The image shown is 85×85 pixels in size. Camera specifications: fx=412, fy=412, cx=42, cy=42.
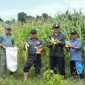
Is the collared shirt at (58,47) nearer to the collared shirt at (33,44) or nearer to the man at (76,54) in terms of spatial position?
the man at (76,54)

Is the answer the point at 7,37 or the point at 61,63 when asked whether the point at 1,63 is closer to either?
the point at 7,37

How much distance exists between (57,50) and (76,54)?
62 cm

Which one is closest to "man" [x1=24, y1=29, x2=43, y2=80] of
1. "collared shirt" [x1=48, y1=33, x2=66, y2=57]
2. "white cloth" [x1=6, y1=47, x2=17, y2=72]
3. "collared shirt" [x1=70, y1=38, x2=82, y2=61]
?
"collared shirt" [x1=48, y1=33, x2=66, y2=57]

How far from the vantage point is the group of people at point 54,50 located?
1288 cm

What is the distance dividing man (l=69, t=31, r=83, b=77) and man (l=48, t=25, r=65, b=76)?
11.6 inches

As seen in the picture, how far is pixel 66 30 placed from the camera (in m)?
15.0

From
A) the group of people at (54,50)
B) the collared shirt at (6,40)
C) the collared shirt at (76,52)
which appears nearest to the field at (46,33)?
the group of people at (54,50)

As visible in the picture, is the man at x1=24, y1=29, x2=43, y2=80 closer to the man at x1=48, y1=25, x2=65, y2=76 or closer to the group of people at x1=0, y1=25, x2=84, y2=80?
the group of people at x1=0, y1=25, x2=84, y2=80

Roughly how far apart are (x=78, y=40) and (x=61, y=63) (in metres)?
0.95

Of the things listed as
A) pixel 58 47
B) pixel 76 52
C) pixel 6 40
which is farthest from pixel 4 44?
pixel 76 52

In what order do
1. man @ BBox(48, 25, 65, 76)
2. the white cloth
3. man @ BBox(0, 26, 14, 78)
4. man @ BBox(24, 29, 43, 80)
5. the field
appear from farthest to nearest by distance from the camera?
the white cloth
man @ BBox(0, 26, 14, 78)
the field
man @ BBox(24, 29, 43, 80)
man @ BBox(48, 25, 65, 76)

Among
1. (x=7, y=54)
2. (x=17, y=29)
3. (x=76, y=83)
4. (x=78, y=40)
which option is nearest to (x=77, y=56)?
(x=78, y=40)

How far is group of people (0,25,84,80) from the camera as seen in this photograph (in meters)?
12.9

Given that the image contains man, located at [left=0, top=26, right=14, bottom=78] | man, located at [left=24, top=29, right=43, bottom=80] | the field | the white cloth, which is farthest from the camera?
the white cloth
